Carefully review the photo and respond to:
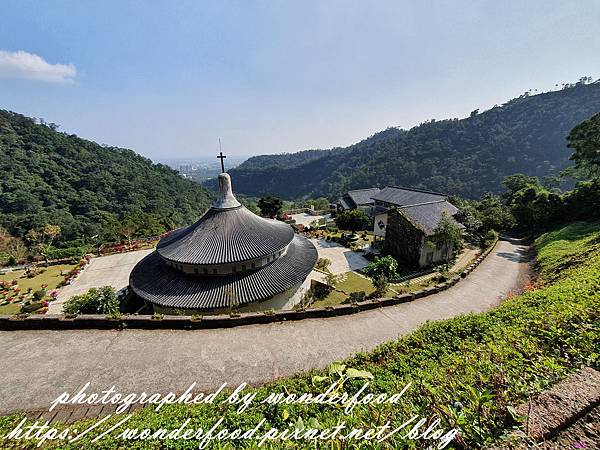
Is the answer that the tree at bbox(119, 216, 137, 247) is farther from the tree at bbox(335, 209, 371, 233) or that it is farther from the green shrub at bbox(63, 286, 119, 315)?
the tree at bbox(335, 209, 371, 233)

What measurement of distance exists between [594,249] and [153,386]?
71.6 ft

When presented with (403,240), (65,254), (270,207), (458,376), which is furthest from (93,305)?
(270,207)

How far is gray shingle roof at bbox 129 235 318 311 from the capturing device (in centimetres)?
1231

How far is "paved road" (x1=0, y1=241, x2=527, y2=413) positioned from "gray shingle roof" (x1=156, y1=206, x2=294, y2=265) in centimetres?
539

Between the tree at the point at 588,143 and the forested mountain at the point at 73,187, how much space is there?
56.1m

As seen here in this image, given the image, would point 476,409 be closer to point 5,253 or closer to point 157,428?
point 157,428

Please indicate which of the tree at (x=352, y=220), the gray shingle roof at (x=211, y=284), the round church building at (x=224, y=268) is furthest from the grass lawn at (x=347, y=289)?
the tree at (x=352, y=220)

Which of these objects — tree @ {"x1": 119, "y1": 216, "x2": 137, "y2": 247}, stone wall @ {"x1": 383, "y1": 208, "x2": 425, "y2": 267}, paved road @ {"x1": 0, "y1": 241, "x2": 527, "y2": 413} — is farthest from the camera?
tree @ {"x1": 119, "y1": 216, "x2": 137, "y2": 247}

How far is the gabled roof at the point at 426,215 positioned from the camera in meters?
21.9

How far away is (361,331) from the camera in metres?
9.17

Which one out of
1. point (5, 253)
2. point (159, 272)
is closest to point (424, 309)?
point (159, 272)

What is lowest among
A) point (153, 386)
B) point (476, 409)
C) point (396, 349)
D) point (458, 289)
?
point (458, 289)

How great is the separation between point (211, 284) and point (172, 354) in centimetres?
574

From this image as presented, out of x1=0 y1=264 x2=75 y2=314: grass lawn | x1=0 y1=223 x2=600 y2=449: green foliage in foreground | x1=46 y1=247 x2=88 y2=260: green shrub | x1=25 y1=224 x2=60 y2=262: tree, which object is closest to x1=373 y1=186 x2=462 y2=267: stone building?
x1=0 y1=223 x2=600 y2=449: green foliage in foreground
